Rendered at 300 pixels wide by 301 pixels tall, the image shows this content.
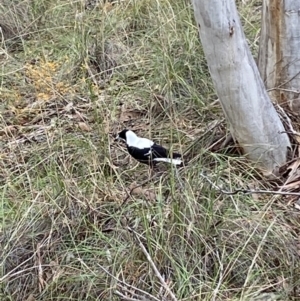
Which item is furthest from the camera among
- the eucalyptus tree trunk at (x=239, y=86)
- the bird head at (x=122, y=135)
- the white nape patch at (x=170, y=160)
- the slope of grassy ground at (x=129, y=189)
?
the bird head at (x=122, y=135)

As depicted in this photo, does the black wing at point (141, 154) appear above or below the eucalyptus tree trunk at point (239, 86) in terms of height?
below

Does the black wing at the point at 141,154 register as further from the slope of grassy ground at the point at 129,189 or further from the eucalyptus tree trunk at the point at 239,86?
the eucalyptus tree trunk at the point at 239,86

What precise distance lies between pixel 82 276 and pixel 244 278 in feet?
2.15

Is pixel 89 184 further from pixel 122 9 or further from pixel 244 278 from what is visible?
pixel 122 9

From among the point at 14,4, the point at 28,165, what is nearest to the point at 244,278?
the point at 28,165

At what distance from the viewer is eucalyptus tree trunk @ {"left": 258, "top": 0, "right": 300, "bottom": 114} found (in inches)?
128

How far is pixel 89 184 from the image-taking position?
123 inches

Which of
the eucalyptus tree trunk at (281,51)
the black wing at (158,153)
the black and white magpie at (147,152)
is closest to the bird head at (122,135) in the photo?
the black and white magpie at (147,152)

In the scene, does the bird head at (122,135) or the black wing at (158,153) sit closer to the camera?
the black wing at (158,153)

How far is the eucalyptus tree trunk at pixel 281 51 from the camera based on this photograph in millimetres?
3250

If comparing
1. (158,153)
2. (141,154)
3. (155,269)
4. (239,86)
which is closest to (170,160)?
(158,153)

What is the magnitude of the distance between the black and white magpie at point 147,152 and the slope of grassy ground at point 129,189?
73 mm

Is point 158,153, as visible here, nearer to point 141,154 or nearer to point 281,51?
point 141,154

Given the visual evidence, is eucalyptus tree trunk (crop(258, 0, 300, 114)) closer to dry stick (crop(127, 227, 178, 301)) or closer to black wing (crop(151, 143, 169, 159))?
black wing (crop(151, 143, 169, 159))
